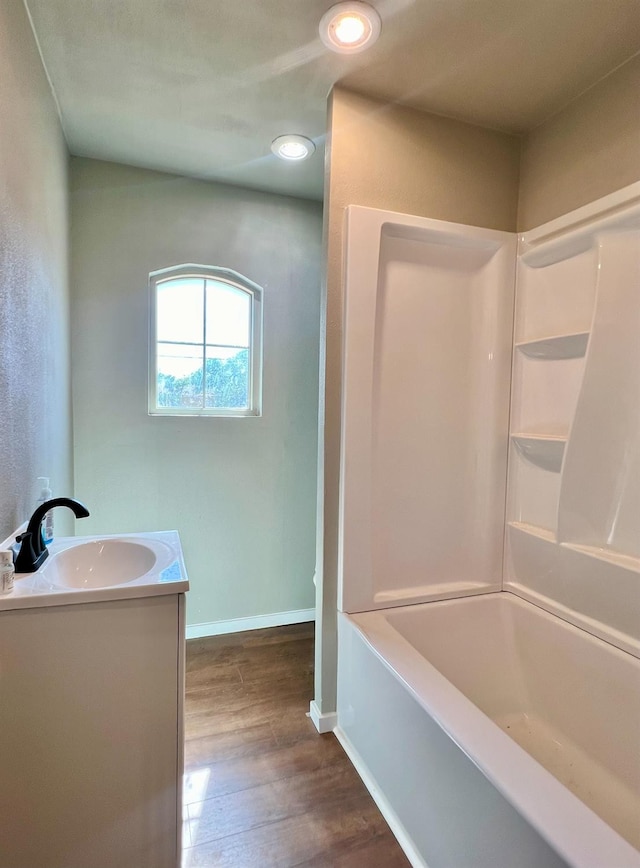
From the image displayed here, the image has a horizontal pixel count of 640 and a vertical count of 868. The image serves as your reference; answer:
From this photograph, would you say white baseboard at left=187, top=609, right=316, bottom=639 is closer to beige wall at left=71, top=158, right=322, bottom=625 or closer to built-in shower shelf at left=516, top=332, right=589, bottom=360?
beige wall at left=71, top=158, right=322, bottom=625

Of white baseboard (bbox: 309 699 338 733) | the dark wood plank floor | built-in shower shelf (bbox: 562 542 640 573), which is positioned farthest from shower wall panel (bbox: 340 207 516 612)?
the dark wood plank floor

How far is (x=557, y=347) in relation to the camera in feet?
6.05

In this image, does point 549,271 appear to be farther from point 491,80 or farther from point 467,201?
point 491,80

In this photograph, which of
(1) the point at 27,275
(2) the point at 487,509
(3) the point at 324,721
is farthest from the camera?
(2) the point at 487,509

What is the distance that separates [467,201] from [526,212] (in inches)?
11.1

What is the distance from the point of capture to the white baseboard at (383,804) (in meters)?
1.35

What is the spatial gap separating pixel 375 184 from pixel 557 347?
0.99m

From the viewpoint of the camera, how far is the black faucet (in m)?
1.26

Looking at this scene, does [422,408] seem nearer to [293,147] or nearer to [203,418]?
[203,418]

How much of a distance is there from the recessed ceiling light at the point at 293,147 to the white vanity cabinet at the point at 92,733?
2.02 m

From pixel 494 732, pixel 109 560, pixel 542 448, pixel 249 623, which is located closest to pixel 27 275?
pixel 109 560

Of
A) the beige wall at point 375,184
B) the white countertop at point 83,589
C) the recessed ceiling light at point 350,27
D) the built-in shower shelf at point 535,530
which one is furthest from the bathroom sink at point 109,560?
the recessed ceiling light at point 350,27

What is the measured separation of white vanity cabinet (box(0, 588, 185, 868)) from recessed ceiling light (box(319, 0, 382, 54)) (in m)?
1.80

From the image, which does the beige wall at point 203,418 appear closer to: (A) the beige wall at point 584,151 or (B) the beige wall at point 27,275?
(B) the beige wall at point 27,275
